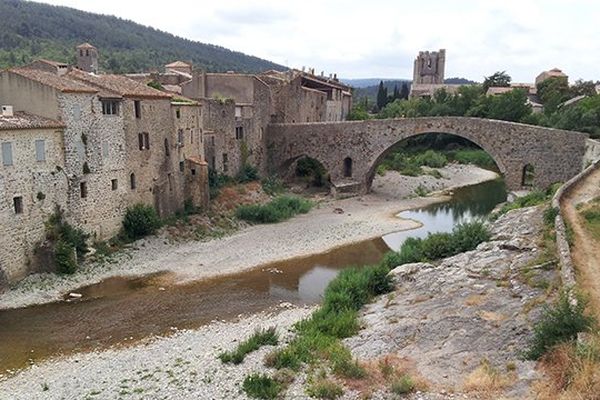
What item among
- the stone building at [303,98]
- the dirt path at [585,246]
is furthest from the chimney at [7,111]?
the stone building at [303,98]

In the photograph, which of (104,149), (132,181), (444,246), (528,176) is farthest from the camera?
(528,176)

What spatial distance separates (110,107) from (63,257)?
7400mm

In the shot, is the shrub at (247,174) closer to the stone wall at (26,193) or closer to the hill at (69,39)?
the stone wall at (26,193)

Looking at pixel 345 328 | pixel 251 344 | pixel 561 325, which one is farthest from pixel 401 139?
pixel 561 325

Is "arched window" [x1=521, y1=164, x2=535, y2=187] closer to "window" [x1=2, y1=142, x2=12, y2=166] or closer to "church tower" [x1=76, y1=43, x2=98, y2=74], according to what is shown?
"window" [x1=2, y1=142, x2=12, y2=166]

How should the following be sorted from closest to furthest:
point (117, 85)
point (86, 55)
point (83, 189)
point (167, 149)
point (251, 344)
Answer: point (251, 344) < point (83, 189) < point (117, 85) < point (167, 149) < point (86, 55)

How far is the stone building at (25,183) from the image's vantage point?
22.0 metres

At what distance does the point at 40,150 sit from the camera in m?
23.5

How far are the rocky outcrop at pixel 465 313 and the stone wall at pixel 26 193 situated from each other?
14014 millimetres

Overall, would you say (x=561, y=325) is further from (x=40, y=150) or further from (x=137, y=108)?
(x=137, y=108)

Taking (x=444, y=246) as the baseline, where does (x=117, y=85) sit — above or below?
above

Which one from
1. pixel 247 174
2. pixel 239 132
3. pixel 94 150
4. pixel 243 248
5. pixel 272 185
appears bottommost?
pixel 243 248

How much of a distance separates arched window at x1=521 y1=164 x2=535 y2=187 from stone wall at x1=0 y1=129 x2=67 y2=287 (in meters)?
29.2

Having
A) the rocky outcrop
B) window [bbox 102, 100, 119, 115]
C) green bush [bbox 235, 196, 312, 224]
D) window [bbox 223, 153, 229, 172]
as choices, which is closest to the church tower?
window [bbox 223, 153, 229, 172]
